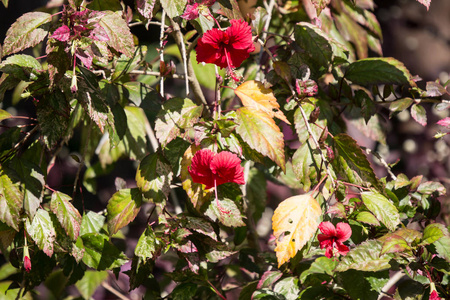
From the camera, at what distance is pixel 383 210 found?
2.80 ft

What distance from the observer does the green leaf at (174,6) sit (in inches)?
32.9

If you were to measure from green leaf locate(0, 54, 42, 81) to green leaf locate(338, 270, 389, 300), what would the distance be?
26.2 inches

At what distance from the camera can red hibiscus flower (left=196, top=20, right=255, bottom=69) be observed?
811mm

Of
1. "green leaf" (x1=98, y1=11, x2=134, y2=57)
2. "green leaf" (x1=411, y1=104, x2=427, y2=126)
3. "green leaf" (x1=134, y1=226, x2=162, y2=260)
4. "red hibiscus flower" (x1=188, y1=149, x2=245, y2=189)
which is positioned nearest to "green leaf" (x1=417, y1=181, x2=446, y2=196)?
"green leaf" (x1=411, y1=104, x2=427, y2=126)

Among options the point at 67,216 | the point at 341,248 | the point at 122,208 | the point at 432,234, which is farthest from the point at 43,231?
the point at 432,234

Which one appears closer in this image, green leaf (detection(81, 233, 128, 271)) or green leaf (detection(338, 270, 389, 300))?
green leaf (detection(338, 270, 389, 300))

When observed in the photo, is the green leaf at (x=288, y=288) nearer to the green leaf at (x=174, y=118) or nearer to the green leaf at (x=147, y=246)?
the green leaf at (x=147, y=246)

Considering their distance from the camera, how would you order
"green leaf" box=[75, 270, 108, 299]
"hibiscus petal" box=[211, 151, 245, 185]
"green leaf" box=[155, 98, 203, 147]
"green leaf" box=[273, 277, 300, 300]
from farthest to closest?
1. "green leaf" box=[75, 270, 108, 299]
2. "green leaf" box=[273, 277, 300, 300]
3. "green leaf" box=[155, 98, 203, 147]
4. "hibiscus petal" box=[211, 151, 245, 185]

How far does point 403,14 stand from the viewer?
2.35 m

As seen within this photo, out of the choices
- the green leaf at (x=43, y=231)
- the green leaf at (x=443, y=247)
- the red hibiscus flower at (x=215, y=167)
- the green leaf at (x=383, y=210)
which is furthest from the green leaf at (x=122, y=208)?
the green leaf at (x=443, y=247)

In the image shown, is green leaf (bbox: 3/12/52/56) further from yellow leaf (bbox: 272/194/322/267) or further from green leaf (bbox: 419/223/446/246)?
green leaf (bbox: 419/223/446/246)

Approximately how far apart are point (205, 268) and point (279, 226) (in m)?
0.35

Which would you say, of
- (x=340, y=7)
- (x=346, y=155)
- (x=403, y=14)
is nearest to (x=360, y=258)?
(x=346, y=155)

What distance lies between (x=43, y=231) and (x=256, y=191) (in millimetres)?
600
